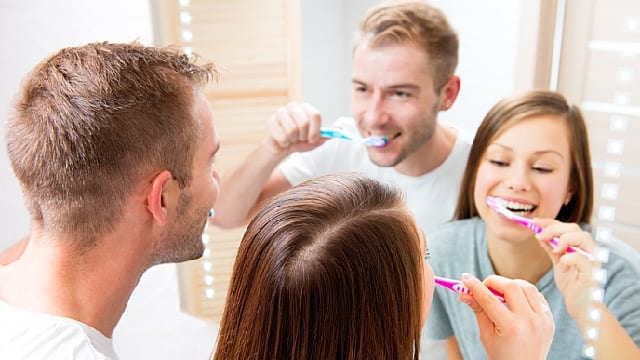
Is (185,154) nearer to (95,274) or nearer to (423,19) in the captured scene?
(95,274)

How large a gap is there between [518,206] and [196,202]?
0.45 meters

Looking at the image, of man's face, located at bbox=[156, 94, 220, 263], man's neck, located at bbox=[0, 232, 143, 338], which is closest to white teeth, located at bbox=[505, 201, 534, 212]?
man's face, located at bbox=[156, 94, 220, 263]

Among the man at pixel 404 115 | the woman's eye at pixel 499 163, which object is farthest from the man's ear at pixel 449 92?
the woman's eye at pixel 499 163

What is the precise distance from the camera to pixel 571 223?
945 millimetres

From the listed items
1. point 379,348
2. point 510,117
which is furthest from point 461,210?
point 379,348

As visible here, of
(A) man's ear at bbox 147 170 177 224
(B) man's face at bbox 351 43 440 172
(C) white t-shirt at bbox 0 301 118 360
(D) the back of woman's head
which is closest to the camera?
(D) the back of woman's head

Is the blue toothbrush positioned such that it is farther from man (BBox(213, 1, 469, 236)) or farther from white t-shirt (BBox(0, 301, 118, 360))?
white t-shirt (BBox(0, 301, 118, 360))

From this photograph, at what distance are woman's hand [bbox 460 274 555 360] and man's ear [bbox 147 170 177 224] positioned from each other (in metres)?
0.41

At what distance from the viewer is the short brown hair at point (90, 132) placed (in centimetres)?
87

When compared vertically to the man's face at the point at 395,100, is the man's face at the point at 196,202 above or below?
below

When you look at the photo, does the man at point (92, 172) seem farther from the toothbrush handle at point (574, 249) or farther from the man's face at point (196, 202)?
the toothbrush handle at point (574, 249)

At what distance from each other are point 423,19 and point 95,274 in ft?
1.87

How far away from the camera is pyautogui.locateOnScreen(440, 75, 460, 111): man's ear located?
100cm

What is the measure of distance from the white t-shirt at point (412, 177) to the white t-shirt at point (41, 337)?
42 cm
